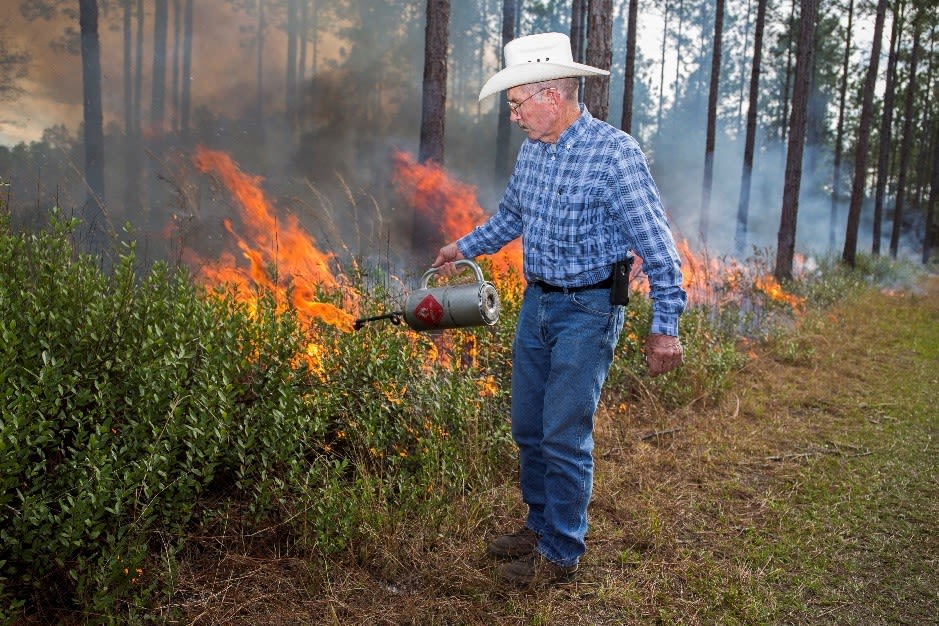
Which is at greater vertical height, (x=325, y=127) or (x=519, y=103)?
(x=325, y=127)

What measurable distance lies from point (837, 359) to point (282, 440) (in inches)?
287

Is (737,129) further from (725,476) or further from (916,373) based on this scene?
(725,476)

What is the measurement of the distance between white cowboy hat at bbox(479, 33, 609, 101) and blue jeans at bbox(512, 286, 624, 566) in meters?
0.92

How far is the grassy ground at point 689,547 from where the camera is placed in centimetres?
307

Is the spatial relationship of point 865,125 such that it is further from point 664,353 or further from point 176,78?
point 664,353

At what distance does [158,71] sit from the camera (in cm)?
2198

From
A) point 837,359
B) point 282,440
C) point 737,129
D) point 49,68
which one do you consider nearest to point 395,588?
point 282,440

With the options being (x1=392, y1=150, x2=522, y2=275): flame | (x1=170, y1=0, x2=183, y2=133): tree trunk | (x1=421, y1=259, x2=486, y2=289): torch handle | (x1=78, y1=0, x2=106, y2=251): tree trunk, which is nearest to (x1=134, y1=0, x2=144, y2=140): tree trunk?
(x1=170, y1=0, x2=183, y2=133): tree trunk

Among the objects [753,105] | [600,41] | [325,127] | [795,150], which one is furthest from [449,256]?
[753,105]

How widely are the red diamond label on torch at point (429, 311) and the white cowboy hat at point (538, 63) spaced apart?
3.26 feet

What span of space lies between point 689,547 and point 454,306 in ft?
5.87

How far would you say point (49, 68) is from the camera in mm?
14719

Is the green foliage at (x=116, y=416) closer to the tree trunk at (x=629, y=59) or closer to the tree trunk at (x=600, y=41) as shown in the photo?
the tree trunk at (x=600, y=41)

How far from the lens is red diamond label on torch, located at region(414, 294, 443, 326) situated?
11.3 feet
